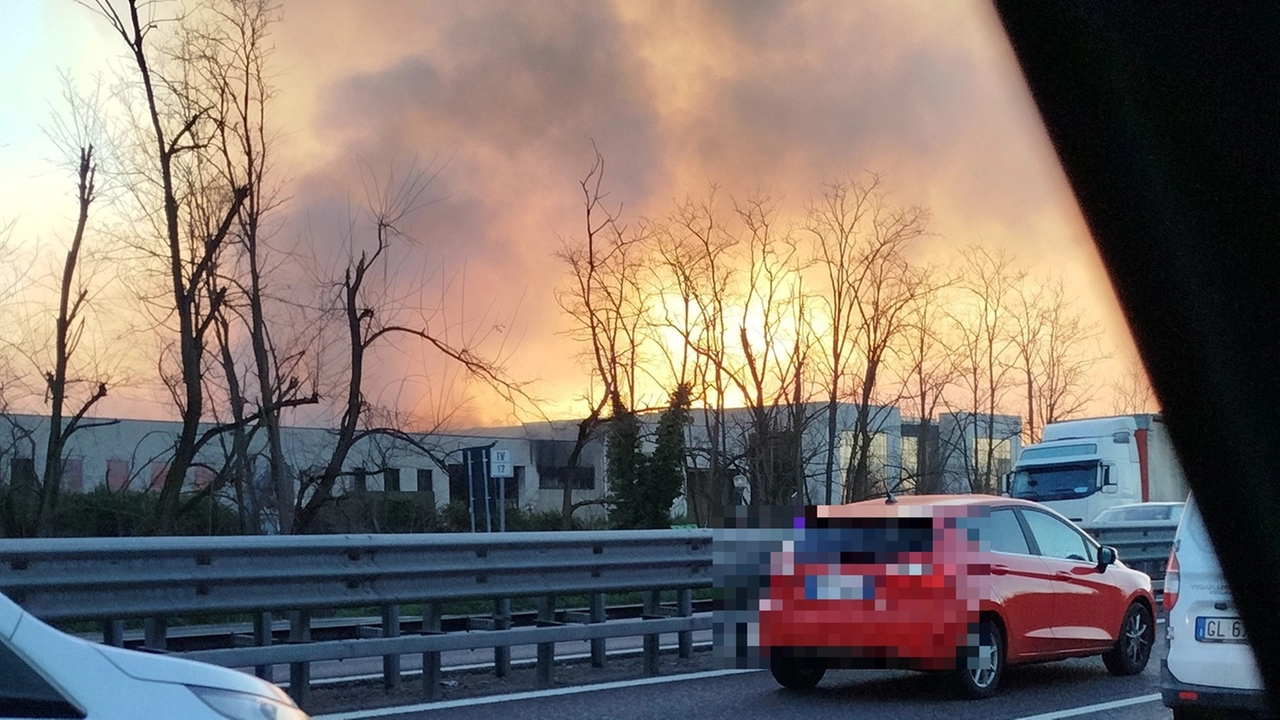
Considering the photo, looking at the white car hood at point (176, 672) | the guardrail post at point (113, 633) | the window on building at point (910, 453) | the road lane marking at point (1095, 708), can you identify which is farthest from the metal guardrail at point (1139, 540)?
the window on building at point (910, 453)

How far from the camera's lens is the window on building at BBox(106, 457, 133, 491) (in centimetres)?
2661

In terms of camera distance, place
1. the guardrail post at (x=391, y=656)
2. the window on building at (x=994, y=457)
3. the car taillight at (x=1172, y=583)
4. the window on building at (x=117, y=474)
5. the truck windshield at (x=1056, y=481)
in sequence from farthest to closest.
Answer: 1. the window on building at (x=994, y=457)
2. the truck windshield at (x=1056, y=481)
3. the window on building at (x=117, y=474)
4. the guardrail post at (x=391, y=656)
5. the car taillight at (x=1172, y=583)

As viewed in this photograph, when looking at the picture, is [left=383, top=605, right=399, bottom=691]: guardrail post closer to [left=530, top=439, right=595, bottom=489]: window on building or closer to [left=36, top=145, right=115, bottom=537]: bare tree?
[left=36, top=145, right=115, bottom=537]: bare tree

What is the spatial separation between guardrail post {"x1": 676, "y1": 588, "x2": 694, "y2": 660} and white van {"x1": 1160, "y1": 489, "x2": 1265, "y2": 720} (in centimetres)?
459

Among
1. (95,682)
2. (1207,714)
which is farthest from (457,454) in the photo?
(95,682)

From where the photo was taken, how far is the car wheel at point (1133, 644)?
11102mm

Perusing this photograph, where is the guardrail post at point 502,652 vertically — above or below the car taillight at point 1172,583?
below

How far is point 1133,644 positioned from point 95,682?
32.4ft

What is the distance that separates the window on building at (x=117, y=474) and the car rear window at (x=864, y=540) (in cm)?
2014

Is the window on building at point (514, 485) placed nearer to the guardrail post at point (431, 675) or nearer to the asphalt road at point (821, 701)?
the asphalt road at point (821, 701)

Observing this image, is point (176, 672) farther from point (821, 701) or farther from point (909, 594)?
point (821, 701)

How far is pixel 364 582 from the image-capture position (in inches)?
350

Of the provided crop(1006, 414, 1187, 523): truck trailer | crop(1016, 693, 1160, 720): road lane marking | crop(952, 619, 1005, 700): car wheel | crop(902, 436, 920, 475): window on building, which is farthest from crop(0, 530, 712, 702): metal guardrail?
crop(902, 436, 920, 475): window on building

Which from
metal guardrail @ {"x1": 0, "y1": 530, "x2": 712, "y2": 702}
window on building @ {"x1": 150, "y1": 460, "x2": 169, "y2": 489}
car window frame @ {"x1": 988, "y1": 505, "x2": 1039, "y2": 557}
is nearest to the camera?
metal guardrail @ {"x1": 0, "y1": 530, "x2": 712, "y2": 702}
